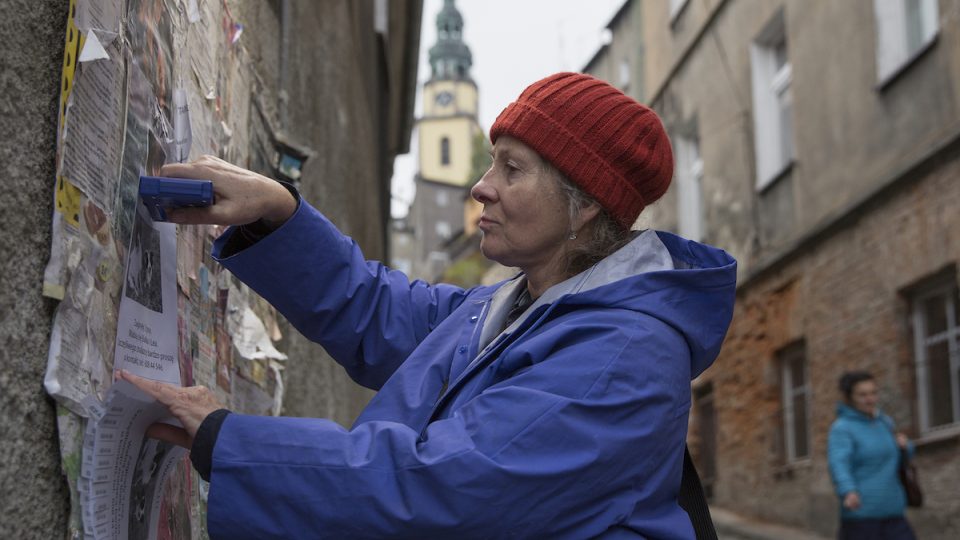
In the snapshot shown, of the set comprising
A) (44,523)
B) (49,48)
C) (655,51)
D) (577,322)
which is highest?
(655,51)

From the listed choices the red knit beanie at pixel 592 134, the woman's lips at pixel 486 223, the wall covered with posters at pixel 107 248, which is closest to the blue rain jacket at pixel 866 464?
the wall covered with posters at pixel 107 248

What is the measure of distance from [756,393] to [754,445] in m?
0.56

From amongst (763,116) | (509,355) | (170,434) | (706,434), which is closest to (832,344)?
(763,116)

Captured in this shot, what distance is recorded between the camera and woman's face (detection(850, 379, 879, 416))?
656 cm

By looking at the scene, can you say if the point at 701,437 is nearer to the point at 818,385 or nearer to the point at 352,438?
the point at 818,385

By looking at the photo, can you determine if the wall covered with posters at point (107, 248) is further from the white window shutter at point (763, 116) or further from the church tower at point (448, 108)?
the church tower at point (448, 108)

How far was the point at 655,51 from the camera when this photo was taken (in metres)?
18.1

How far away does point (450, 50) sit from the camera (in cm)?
8188

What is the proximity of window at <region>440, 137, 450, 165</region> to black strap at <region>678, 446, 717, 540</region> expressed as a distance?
7657 cm

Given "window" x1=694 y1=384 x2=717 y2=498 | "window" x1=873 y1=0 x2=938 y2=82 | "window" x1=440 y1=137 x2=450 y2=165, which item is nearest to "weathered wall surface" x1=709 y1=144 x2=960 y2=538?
"window" x1=694 y1=384 x2=717 y2=498

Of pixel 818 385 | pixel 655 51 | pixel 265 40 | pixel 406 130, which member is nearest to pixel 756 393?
pixel 818 385

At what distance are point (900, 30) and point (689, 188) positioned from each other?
7296 millimetres

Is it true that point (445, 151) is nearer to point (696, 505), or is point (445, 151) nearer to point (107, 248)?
point (696, 505)

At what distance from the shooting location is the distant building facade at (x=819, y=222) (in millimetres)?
8805
